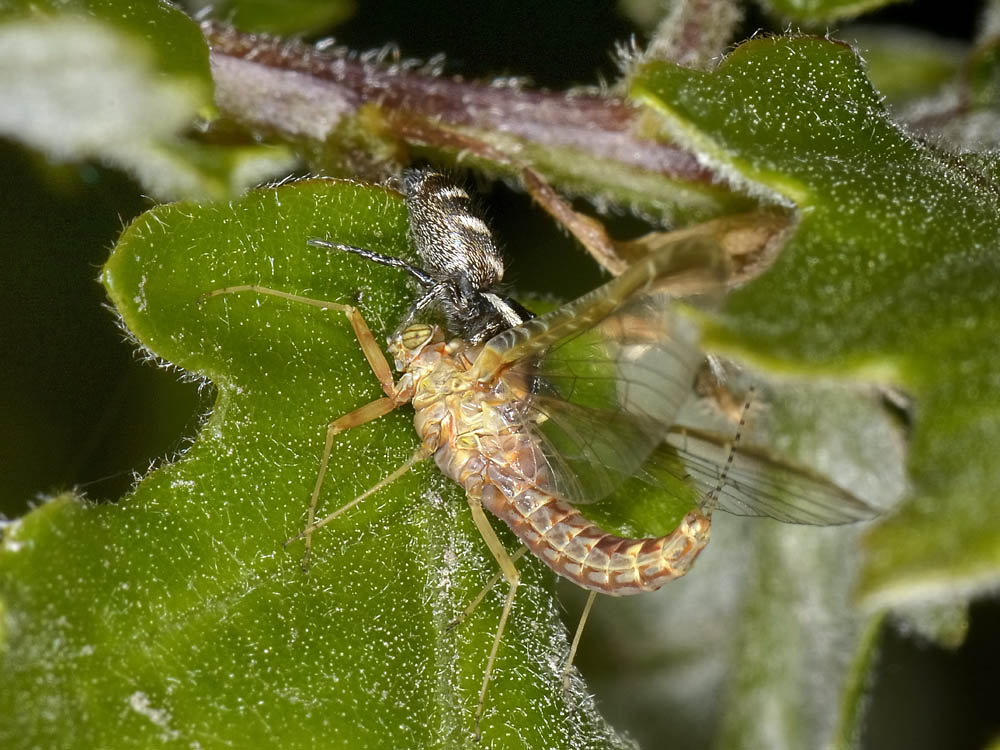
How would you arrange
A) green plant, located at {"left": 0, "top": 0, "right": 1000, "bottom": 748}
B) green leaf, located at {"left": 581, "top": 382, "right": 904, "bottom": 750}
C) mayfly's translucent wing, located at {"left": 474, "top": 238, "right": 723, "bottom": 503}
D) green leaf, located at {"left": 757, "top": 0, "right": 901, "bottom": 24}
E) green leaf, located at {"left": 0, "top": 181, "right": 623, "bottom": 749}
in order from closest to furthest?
green plant, located at {"left": 0, "top": 0, "right": 1000, "bottom": 748}
green leaf, located at {"left": 0, "top": 181, "right": 623, "bottom": 749}
mayfly's translucent wing, located at {"left": 474, "top": 238, "right": 723, "bottom": 503}
green leaf, located at {"left": 757, "top": 0, "right": 901, "bottom": 24}
green leaf, located at {"left": 581, "top": 382, "right": 904, "bottom": 750}

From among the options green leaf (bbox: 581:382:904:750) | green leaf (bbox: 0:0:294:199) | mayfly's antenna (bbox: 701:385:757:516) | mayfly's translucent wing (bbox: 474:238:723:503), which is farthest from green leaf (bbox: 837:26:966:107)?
green leaf (bbox: 0:0:294:199)

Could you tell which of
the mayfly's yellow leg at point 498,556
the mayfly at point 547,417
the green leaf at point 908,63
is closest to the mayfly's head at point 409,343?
the mayfly at point 547,417

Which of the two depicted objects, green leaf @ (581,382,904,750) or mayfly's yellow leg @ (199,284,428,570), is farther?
green leaf @ (581,382,904,750)

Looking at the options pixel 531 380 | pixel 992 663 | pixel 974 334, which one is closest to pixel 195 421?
pixel 531 380

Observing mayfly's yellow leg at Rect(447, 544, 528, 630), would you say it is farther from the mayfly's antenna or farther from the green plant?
the mayfly's antenna

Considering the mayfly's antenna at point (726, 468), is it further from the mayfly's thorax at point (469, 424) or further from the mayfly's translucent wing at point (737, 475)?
the mayfly's thorax at point (469, 424)

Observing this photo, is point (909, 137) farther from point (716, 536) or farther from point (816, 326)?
point (716, 536)

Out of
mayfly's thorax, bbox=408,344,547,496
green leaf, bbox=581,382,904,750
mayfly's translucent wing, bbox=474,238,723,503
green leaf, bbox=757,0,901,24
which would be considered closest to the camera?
mayfly's translucent wing, bbox=474,238,723,503
